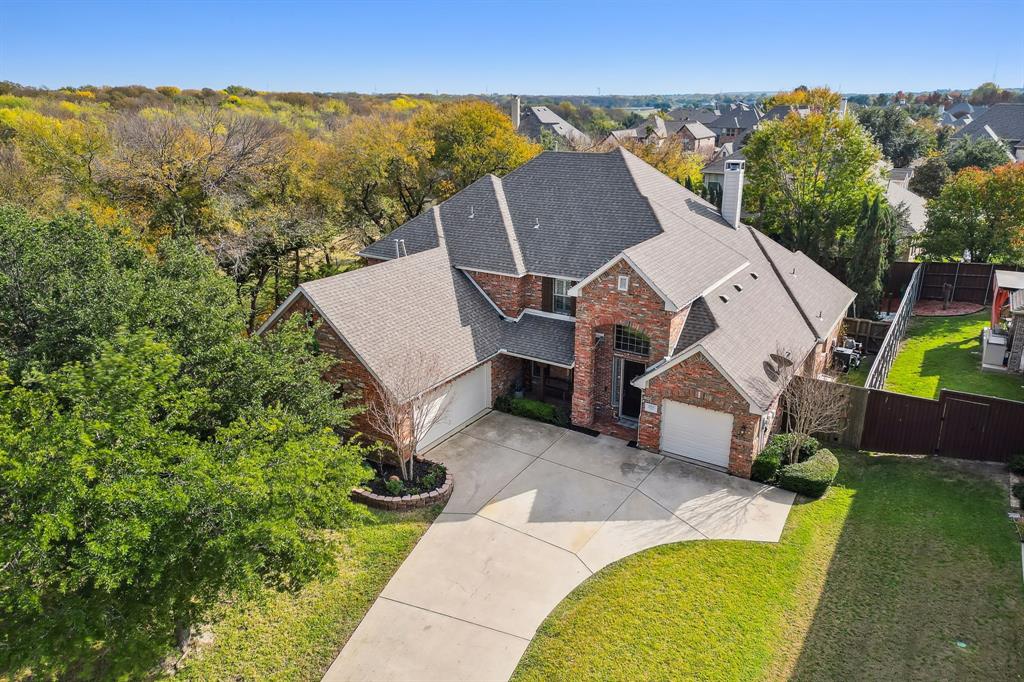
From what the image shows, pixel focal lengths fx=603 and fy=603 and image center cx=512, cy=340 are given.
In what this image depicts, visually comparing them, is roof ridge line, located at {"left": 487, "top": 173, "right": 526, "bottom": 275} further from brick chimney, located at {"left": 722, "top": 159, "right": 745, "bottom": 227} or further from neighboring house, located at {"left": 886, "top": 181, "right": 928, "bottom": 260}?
neighboring house, located at {"left": 886, "top": 181, "right": 928, "bottom": 260}

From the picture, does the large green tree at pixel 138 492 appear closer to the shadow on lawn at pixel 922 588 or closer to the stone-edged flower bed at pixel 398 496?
the stone-edged flower bed at pixel 398 496

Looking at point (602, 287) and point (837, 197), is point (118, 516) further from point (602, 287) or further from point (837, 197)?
point (837, 197)

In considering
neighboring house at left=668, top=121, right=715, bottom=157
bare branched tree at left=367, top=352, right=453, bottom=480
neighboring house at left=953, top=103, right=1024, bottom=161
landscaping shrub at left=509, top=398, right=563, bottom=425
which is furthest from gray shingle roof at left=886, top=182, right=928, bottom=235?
neighboring house at left=668, top=121, right=715, bottom=157

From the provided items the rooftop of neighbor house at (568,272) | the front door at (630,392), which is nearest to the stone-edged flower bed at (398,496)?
the rooftop of neighbor house at (568,272)

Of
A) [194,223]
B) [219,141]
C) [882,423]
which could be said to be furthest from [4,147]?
[882,423]

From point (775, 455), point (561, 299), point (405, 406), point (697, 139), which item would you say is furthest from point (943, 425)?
point (697, 139)

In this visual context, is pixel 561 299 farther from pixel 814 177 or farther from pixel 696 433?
pixel 814 177
